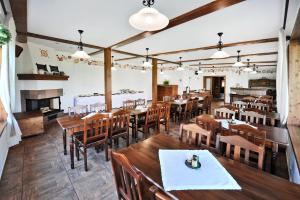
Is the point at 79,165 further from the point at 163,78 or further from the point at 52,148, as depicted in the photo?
the point at 163,78

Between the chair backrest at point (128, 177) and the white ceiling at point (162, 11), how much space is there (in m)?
2.04

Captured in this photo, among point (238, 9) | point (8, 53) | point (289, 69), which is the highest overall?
point (238, 9)

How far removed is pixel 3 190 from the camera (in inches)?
74.3

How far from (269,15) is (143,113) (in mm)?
2883

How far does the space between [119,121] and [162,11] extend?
196cm

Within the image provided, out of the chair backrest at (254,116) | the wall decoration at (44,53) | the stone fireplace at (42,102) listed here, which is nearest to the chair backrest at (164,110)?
the chair backrest at (254,116)

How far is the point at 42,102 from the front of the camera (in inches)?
183

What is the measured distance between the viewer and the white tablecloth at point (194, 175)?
1032mm

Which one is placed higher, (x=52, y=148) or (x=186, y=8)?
(x=186, y=8)

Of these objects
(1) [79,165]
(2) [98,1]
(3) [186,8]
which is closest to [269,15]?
(3) [186,8]

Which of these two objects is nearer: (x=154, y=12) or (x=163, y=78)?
(x=154, y=12)

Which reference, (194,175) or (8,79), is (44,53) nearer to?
(8,79)

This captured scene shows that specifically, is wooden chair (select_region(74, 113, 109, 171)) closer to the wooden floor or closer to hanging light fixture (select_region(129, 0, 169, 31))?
the wooden floor

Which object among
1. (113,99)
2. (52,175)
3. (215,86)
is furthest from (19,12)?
(215,86)
